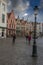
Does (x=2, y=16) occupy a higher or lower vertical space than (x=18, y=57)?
higher

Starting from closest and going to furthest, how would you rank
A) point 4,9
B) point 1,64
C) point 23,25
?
point 1,64 < point 4,9 < point 23,25

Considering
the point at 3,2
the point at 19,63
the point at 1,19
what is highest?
the point at 3,2

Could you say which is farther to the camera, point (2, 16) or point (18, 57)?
point (2, 16)

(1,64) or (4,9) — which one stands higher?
(4,9)

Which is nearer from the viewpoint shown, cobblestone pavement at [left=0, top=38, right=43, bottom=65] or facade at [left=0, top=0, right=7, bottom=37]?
cobblestone pavement at [left=0, top=38, right=43, bottom=65]

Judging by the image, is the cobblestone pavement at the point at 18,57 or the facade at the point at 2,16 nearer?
the cobblestone pavement at the point at 18,57

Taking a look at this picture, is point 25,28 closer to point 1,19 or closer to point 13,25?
point 13,25

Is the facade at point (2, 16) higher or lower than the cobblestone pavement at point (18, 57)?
higher

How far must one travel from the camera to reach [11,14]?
7306 centimetres

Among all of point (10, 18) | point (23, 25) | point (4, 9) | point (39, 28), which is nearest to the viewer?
point (4, 9)

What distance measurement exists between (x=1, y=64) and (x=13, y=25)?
2481 inches

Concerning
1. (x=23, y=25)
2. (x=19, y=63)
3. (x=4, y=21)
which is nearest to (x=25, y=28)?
(x=23, y=25)

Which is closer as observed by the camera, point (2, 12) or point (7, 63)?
point (7, 63)

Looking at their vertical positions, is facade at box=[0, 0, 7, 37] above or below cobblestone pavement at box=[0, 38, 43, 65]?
above
